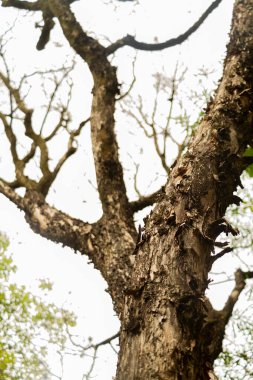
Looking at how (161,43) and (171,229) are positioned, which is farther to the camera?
(161,43)

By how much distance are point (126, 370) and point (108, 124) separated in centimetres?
309

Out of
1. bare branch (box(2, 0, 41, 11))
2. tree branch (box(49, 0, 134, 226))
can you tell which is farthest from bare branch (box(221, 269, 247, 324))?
bare branch (box(2, 0, 41, 11))

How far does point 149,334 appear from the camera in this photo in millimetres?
1704

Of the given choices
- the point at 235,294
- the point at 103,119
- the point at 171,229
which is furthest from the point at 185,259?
the point at 235,294

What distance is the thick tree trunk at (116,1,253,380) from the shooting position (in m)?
1.67

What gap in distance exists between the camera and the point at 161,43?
19.9 ft

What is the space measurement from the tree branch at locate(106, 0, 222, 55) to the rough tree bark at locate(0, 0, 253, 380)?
1.36 m

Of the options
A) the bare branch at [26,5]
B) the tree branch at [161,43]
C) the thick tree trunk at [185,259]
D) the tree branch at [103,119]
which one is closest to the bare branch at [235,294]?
the tree branch at [103,119]

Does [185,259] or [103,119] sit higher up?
[103,119]

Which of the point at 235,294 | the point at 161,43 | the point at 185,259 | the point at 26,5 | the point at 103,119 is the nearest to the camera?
the point at 185,259

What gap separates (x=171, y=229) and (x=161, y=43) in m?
4.76

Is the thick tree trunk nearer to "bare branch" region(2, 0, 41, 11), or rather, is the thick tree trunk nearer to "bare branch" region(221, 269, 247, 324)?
"bare branch" region(221, 269, 247, 324)

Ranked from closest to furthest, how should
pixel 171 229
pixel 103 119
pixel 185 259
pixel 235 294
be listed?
pixel 185 259 < pixel 171 229 < pixel 103 119 < pixel 235 294

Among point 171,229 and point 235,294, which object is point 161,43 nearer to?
point 235,294
